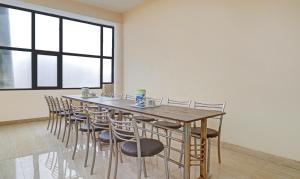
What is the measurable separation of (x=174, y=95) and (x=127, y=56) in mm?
2155

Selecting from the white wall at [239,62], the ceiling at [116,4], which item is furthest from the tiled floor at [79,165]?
the ceiling at [116,4]

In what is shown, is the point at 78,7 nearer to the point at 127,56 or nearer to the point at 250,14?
the point at 127,56

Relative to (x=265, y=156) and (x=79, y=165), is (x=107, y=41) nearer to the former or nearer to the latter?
(x=79, y=165)

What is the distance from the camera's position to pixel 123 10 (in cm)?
591

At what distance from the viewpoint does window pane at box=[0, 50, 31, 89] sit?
4.81 meters

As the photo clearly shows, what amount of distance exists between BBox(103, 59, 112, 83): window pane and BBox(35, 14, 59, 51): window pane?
1495mm

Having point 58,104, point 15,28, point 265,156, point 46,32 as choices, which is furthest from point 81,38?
point 265,156

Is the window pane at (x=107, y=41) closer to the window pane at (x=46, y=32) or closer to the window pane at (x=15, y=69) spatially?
the window pane at (x=46, y=32)

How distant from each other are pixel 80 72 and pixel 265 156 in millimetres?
4995

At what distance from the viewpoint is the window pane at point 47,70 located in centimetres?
532

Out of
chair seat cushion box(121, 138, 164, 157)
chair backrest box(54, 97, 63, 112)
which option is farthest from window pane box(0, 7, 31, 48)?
chair seat cushion box(121, 138, 164, 157)

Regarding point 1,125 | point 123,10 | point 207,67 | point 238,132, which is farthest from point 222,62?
point 1,125

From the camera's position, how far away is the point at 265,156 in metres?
3.18

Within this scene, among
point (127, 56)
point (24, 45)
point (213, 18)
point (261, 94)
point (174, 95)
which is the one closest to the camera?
point (261, 94)
